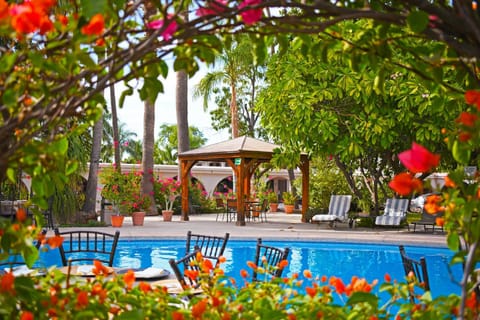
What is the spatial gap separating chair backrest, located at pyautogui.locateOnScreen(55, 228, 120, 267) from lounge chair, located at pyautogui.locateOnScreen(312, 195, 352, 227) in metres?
5.85

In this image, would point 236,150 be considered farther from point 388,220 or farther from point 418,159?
point 418,159

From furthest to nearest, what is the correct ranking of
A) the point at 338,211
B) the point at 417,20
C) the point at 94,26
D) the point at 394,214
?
the point at 338,211, the point at 394,214, the point at 417,20, the point at 94,26

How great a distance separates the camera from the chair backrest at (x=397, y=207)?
1490cm

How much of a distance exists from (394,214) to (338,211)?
1.60m

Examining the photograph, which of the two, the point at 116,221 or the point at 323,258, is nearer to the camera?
the point at 323,258

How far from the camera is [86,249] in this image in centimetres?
621

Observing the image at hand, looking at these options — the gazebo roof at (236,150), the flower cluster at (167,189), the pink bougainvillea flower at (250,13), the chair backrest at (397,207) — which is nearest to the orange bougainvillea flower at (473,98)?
the pink bougainvillea flower at (250,13)

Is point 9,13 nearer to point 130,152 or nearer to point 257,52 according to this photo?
point 257,52

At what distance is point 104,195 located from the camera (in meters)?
16.6

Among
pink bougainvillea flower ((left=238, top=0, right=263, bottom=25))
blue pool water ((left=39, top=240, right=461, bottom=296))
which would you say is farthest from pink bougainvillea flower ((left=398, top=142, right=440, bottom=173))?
blue pool water ((left=39, top=240, right=461, bottom=296))

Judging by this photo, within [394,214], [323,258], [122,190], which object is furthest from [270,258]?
[122,190]

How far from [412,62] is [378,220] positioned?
13136mm

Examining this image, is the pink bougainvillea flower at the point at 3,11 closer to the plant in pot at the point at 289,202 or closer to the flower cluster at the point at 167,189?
the flower cluster at the point at 167,189

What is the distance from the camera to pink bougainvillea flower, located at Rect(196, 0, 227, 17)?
5.10ft
